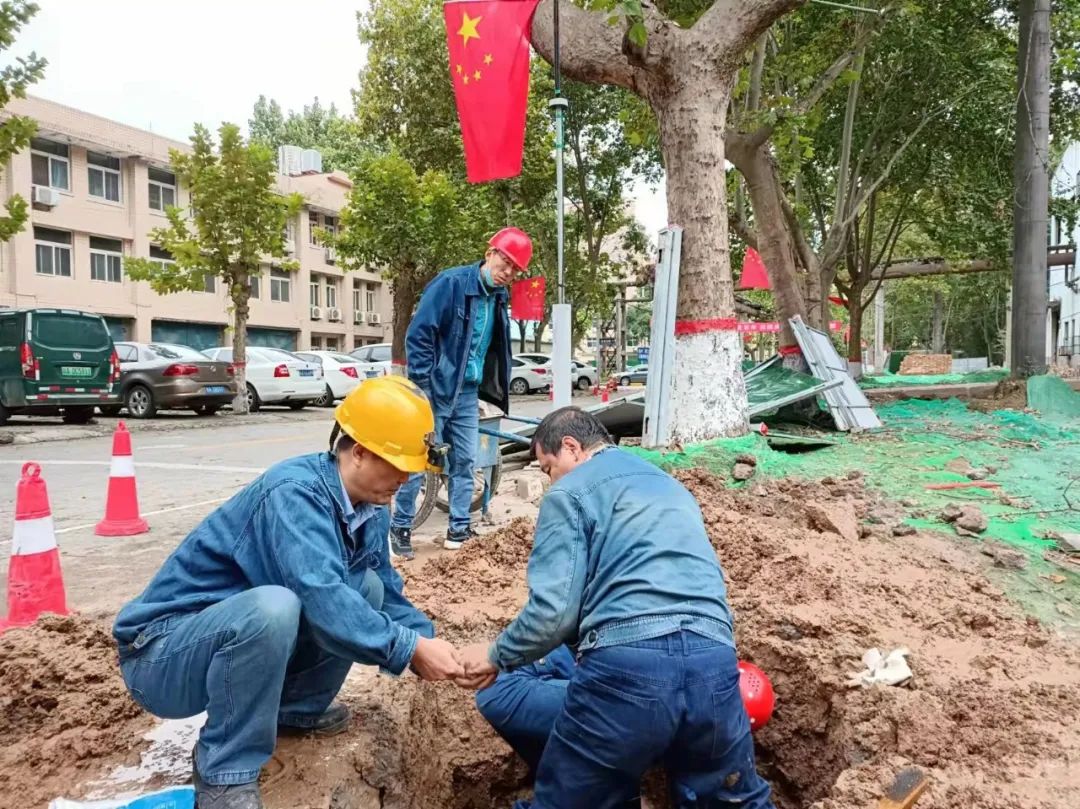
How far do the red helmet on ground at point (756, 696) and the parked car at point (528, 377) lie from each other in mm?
24458

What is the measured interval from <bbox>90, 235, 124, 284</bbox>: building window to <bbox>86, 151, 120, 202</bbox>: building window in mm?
1479

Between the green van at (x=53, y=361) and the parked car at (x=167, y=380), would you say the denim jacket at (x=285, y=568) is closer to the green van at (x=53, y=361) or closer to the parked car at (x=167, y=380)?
the green van at (x=53, y=361)

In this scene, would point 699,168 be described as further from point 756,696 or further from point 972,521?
point 756,696

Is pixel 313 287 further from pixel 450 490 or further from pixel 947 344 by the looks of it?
pixel 947 344

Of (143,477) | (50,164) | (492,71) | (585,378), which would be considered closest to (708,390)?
(492,71)

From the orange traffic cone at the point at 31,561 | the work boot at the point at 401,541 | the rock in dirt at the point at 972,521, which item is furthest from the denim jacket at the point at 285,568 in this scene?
the rock in dirt at the point at 972,521

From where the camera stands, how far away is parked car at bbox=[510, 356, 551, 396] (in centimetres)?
2753

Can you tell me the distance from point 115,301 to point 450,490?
86.7 feet

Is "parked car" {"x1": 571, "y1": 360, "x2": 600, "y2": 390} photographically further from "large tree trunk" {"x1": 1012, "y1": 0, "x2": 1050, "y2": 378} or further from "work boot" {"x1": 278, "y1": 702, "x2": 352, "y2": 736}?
"work boot" {"x1": 278, "y1": 702, "x2": 352, "y2": 736}

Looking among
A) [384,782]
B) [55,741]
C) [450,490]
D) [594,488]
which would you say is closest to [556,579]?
[594,488]

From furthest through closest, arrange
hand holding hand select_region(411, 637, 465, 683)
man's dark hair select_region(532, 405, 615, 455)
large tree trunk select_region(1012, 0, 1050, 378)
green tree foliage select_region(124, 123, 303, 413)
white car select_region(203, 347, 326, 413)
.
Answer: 1. white car select_region(203, 347, 326, 413)
2. green tree foliage select_region(124, 123, 303, 413)
3. large tree trunk select_region(1012, 0, 1050, 378)
4. man's dark hair select_region(532, 405, 615, 455)
5. hand holding hand select_region(411, 637, 465, 683)

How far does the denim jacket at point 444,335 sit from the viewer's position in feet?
15.6

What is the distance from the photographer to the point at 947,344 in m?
66.6

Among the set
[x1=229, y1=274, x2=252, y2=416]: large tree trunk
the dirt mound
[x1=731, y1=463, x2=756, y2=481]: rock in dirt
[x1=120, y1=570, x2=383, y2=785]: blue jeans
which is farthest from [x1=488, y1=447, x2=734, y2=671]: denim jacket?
[x1=229, y1=274, x2=252, y2=416]: large tree trunk
